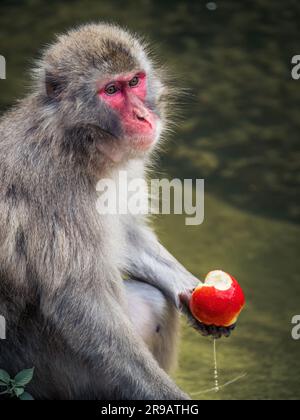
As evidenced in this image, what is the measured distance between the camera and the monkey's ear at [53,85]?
5.38 meters

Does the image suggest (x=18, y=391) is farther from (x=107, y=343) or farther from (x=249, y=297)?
(x=249, y=297)

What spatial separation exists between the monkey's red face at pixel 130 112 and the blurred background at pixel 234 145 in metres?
1.22

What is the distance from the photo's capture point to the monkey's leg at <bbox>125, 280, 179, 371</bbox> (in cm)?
578

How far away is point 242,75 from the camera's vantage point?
10.8 metres

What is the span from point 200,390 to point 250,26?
6.15 metres

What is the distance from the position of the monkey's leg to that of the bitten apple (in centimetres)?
26

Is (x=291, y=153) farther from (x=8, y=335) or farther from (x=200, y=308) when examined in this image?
(x=8, y=335)

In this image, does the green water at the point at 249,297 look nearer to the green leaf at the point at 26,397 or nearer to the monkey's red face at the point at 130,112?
the green leaf at the point at 26,397

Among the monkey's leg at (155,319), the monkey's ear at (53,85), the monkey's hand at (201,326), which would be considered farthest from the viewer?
the monkey's hand at (201,326)

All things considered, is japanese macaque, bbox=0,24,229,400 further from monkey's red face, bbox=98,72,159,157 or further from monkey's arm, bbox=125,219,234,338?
monkey's arm, bbox=125,219,234,338

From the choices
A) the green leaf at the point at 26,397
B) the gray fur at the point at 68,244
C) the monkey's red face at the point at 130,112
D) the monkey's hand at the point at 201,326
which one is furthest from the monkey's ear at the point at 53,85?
the green leaf at the point at 26,397

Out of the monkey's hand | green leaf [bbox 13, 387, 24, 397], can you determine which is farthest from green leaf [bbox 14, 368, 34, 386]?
the monkey's hand

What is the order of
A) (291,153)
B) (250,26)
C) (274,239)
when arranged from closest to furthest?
(274,239) → (291,153) → (250,26)
